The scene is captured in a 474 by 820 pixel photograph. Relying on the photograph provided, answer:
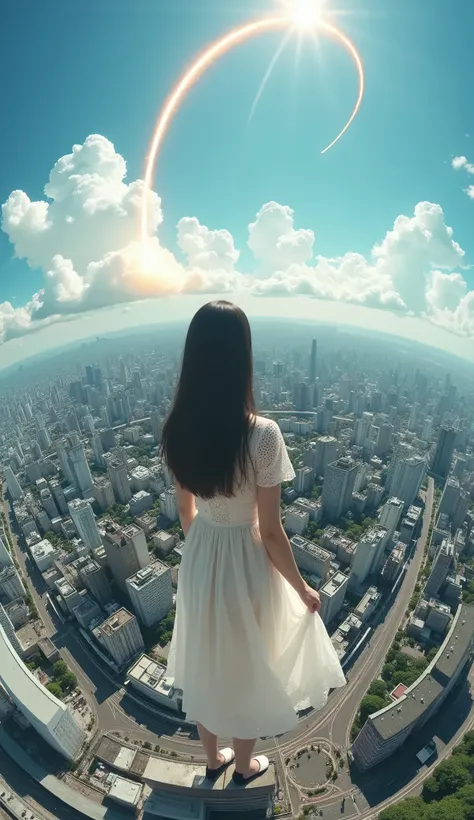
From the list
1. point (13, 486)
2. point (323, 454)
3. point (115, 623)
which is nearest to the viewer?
point (115, 623)

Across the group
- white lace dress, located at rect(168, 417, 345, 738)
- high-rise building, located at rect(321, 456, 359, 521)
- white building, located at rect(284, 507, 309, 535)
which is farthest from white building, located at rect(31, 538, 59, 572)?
white lace dress, located at rect(168, 417, 345, 738)

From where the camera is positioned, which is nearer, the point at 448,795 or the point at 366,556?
the point at 448,795

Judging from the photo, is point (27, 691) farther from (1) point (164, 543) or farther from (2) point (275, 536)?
(2) point (275, 536)

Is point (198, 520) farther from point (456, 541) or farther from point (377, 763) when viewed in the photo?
point (456, 541)

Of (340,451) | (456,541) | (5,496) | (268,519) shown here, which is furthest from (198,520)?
(5,496)

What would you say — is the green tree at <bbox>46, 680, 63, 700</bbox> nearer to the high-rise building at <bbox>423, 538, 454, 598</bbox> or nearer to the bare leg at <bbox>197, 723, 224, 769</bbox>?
the bare leg at <bbox>197, 723, 224, 769</bbox>

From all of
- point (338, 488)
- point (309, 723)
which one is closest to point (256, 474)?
point (309, 723)
